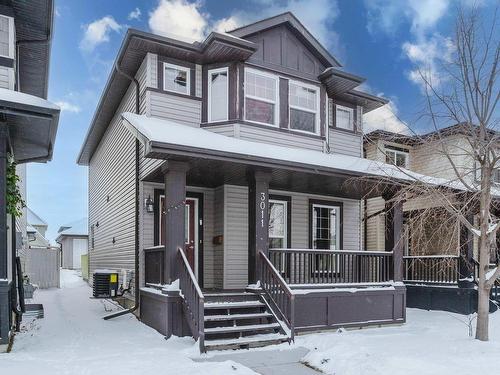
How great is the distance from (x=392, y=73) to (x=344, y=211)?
A: 843 cm

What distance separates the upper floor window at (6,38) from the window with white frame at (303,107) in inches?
234

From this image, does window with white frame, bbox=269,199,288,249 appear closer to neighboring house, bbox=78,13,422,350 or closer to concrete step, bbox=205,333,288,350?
neighboring house, bbox=78,13,422,350

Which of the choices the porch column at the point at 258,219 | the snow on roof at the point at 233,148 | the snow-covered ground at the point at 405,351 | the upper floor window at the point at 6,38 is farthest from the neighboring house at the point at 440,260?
the upper floor window at the point at 6,38

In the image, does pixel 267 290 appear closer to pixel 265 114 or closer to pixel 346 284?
pixel 346 284

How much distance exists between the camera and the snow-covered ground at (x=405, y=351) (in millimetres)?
5522

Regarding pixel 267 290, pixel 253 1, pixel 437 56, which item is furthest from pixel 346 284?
pixel 253 1

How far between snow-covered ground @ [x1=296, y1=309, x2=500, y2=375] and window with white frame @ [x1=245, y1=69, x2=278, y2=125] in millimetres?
4985

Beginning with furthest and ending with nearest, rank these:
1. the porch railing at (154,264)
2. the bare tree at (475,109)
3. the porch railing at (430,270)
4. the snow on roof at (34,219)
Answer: the snow on roof at (34,219)
the porch railing at (430,270)
the porch railing at (154,264)
the bare tree at (475,109)

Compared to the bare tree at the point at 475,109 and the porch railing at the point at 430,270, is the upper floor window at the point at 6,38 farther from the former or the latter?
the porch railing at the point at 430,270

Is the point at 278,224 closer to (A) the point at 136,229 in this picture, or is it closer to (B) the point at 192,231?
(B) the point at 192,231

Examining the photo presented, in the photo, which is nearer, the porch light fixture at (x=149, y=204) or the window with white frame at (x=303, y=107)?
the porch light fixture at (x=149, y=204)

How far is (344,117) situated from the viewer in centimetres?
1209

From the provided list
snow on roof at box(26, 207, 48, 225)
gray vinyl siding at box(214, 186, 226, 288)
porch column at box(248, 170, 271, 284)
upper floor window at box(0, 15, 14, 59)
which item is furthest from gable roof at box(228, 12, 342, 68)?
snow on roof at box(26, 207, 48, 225)

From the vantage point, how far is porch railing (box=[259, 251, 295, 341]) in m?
7.24
